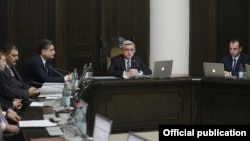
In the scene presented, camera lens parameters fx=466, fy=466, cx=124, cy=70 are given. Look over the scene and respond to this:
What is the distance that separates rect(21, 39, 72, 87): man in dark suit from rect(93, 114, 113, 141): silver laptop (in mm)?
3214

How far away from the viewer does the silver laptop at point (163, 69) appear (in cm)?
599

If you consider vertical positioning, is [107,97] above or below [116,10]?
below

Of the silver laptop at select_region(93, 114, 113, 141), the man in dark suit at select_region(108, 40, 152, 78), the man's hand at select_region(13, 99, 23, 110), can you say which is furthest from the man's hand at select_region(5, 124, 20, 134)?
the man in dark suit at select_region(108, 40, 152, 78)

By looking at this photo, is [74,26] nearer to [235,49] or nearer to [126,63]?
[126,63]

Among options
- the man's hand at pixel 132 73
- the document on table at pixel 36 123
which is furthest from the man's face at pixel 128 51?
the document on table at pixel 36 123

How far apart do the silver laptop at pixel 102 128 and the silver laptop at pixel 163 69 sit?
3458mm

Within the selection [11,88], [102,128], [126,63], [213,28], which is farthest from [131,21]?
[102,128]

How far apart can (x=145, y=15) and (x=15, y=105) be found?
4.55 metres

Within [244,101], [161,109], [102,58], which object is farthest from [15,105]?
[102,58]

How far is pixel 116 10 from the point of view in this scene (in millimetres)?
8586

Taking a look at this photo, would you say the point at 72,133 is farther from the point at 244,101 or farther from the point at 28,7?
the point at 28,7

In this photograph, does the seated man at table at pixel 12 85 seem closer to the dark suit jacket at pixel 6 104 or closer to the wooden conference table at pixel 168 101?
the dark suit jacket at pixel 6 104

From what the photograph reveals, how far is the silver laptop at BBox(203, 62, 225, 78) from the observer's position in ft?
20.0

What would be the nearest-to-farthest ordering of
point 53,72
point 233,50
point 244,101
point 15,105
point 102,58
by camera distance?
point 15,105 < point 244,101 < point 53,72 < point 233,50 < point 102,58
